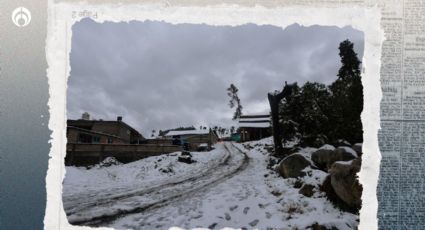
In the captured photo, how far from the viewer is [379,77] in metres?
2.40

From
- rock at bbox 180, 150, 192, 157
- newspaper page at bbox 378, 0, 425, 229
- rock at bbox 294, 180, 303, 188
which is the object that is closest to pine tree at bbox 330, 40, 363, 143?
newspaper page at bbox 378, 0, 425, 229

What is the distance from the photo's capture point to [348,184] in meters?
2.42

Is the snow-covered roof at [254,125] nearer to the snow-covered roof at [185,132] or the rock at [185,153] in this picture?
the snow-covered roof at [185,132]

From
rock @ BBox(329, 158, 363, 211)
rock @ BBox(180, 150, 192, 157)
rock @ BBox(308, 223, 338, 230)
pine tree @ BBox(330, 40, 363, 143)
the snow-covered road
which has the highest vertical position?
pine tree @ BBox(330, 40, 363, 143)

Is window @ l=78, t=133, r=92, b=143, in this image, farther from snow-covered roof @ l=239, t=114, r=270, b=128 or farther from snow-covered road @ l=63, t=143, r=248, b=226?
snow-covered roof @ l=239, t=114, r=270, b=128

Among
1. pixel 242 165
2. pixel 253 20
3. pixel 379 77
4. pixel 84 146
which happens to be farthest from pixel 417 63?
pixel 84 146

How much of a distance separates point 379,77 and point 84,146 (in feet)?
9.89

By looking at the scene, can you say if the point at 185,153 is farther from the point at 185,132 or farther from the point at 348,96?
the point at 348,96

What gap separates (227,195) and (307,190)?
84 centimetres

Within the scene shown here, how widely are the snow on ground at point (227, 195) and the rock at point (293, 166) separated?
0.07m

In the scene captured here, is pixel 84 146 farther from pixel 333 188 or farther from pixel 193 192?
pixel 333 188

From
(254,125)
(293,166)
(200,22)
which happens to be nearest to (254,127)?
(254,125)

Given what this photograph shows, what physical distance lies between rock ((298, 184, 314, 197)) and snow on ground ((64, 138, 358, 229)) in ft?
0.11

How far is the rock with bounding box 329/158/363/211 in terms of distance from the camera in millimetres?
2373
